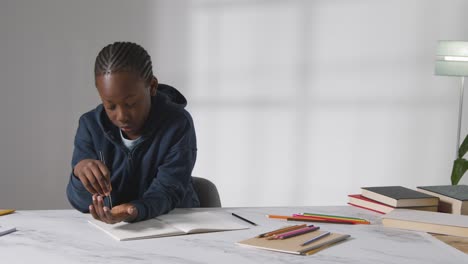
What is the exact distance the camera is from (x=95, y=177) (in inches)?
57.2

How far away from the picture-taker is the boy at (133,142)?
4.93 ft

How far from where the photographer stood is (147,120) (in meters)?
1.70

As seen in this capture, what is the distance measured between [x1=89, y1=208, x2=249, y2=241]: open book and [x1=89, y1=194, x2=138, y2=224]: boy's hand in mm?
18

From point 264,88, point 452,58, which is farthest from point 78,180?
point 264,88

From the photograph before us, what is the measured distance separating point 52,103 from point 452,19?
252cm

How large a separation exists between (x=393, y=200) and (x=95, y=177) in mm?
744

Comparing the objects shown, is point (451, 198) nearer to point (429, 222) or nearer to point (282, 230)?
point (429, 222)

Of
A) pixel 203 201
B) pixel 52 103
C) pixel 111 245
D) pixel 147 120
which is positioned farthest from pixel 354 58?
pixel 111 245

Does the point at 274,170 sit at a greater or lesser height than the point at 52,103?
lesser

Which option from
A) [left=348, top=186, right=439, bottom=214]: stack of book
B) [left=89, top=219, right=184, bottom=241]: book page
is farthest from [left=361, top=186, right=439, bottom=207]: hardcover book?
[left=89, top=219, right=184, bottom=241]: book page

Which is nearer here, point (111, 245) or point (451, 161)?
point (111, 245)

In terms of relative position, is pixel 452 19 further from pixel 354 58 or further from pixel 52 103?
pixel 52 103

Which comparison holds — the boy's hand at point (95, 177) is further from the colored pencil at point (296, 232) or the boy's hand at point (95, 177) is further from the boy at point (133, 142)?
the colored pencil at point (296, 232)

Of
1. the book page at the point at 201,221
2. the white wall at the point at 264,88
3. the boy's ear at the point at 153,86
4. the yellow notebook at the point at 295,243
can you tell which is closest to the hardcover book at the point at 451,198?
the yellow notebook at the point at 295,243
